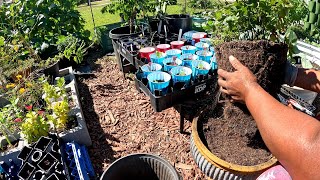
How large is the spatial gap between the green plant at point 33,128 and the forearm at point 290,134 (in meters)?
2.01

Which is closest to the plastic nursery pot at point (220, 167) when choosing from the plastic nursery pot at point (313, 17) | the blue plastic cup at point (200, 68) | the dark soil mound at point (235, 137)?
the dark soil mound at point (235, 137)

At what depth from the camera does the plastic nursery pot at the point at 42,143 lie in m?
2.23

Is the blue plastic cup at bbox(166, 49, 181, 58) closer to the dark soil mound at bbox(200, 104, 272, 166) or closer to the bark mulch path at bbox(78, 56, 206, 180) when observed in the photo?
the bark mulch path at bbox(78, 56, 206, 180)

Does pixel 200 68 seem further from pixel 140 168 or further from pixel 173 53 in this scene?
pixel 140 168

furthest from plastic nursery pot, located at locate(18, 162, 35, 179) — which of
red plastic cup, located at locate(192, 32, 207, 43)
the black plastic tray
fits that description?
red plastic cup, located at locate(192, 32, 207, 43)

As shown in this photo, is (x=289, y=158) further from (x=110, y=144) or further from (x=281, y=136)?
(x=110, y=144)

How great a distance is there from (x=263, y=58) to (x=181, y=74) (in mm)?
927

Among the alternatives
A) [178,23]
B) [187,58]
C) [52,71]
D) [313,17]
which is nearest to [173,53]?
[187,58]

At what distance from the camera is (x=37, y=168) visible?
80.3 inches

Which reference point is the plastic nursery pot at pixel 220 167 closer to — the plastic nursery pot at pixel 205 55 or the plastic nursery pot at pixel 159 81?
the plastic nursery pot at pixel 159 81

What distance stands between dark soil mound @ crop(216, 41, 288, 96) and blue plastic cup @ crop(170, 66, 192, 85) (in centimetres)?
69

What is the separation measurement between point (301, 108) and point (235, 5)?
1.25 m

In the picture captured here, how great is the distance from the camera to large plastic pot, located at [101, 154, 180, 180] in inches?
75.5

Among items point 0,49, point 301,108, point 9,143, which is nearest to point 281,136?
point 301,108
